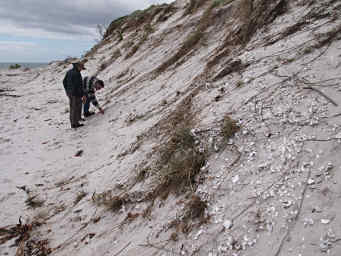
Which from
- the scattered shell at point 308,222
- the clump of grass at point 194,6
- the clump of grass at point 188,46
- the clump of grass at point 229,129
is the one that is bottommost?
the scattered shell at point 308,222

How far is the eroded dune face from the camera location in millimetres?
2104

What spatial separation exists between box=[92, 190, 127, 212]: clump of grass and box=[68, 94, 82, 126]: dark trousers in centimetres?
392

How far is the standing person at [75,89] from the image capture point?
651 centimetres

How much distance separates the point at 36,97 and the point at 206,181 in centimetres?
1155

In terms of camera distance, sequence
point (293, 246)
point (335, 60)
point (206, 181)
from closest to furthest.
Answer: point (293, 246) → point (206, 181) → point (335, 60)

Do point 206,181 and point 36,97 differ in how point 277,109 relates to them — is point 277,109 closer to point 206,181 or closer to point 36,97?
point 206,181

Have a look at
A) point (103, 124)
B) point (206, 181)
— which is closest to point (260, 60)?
point (206, 181)

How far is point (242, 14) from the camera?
20.8ft

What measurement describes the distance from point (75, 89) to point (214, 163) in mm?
5148

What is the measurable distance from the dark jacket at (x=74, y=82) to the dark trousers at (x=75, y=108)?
0.14 meters

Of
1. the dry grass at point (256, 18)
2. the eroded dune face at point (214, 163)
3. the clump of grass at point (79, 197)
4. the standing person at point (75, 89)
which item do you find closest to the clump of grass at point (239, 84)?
the eroded dune face at point (214, 163)

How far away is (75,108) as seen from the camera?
6.84 meters

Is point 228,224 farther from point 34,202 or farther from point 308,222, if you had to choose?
point 34,202

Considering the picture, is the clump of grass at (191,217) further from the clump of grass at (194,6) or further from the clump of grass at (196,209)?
the clump of grass at (194,6)
